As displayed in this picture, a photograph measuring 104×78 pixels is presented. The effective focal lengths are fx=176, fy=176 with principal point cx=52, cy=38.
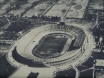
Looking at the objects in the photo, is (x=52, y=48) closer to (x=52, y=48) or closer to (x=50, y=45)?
(x=52, y=48)

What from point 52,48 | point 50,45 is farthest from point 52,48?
point 50,45

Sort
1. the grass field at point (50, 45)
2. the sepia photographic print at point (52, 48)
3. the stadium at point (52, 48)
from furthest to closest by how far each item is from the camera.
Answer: the grass field at point (50, 45)
the stadium at point (52, 48)
the sepia photographic print at point (52, 48)

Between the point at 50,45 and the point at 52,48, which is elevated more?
the point at 52,48

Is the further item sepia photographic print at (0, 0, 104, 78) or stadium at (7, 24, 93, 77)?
stadium at (7, 24, 93, 77)

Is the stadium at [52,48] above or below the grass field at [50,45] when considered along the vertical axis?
above

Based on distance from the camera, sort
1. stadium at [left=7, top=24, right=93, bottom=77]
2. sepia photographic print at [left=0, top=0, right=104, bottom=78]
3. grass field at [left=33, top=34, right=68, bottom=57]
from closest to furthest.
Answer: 1. sepia photographic print at [left=0, top=0, right=104, bottom=78]
2. stadium at [left=7, top=24, right=93, bottom=77]
3. grass field at [left=33, top=34, right=68, bottom=57]

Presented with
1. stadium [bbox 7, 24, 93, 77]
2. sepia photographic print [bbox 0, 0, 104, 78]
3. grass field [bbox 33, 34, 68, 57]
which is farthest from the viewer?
grass field [bbox 33, 34, 68, 57]

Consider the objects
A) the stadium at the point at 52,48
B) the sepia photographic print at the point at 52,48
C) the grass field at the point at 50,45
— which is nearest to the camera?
the sepia photographic print at the point at 52,48
